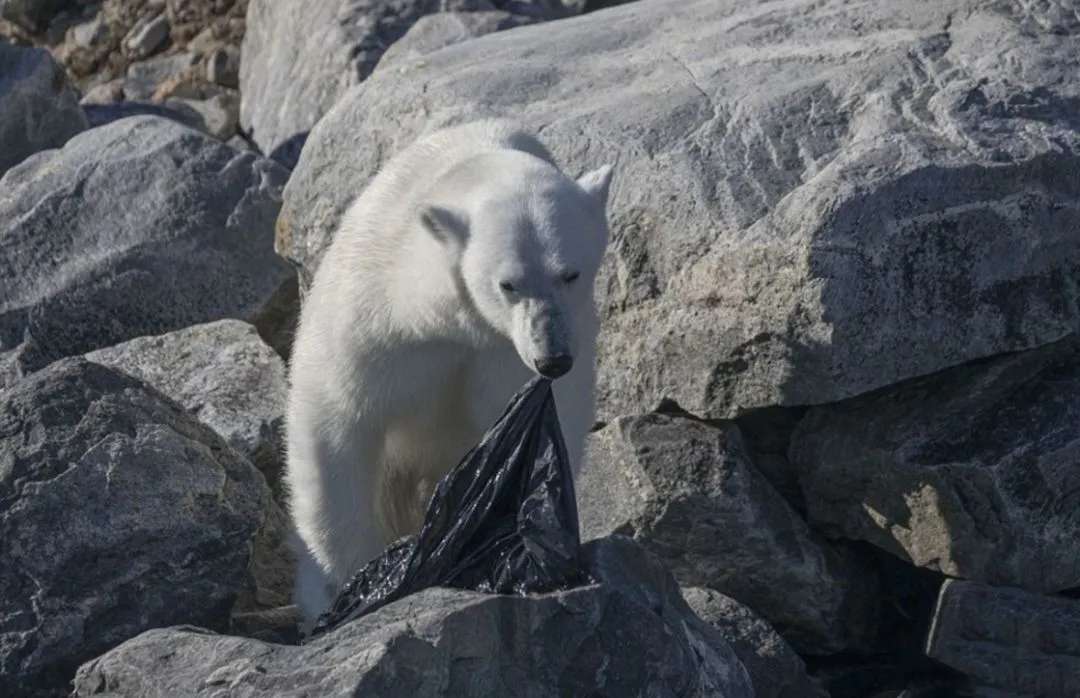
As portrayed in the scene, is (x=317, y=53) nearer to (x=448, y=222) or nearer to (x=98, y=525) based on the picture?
(x=98, y=525)

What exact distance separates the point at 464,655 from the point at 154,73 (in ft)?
25.0

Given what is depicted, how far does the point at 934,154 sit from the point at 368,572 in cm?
181

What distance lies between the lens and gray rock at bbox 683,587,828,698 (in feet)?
16.3

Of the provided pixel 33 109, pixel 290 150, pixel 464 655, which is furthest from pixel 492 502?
pixel 33 109

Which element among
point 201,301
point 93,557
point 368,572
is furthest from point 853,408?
point 201,301

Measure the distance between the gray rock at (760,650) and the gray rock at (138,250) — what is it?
2616mm

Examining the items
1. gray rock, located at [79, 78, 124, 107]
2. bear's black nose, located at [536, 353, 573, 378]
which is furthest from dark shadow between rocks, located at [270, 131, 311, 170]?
bear's black nose, located at [536, 353, 573, 378]

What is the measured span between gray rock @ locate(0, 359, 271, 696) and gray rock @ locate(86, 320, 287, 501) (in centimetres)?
77

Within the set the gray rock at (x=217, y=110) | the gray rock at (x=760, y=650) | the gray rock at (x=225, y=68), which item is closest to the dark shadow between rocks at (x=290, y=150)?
the gray rock at (x=217, y=110)

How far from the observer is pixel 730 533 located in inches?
216

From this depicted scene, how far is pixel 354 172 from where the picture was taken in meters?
6.47

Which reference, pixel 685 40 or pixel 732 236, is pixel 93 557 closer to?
pixel 732 236

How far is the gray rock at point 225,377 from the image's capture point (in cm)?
610

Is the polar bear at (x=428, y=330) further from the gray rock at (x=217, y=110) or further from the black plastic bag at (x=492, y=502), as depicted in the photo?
the gray rock at (x=217, y=110)
